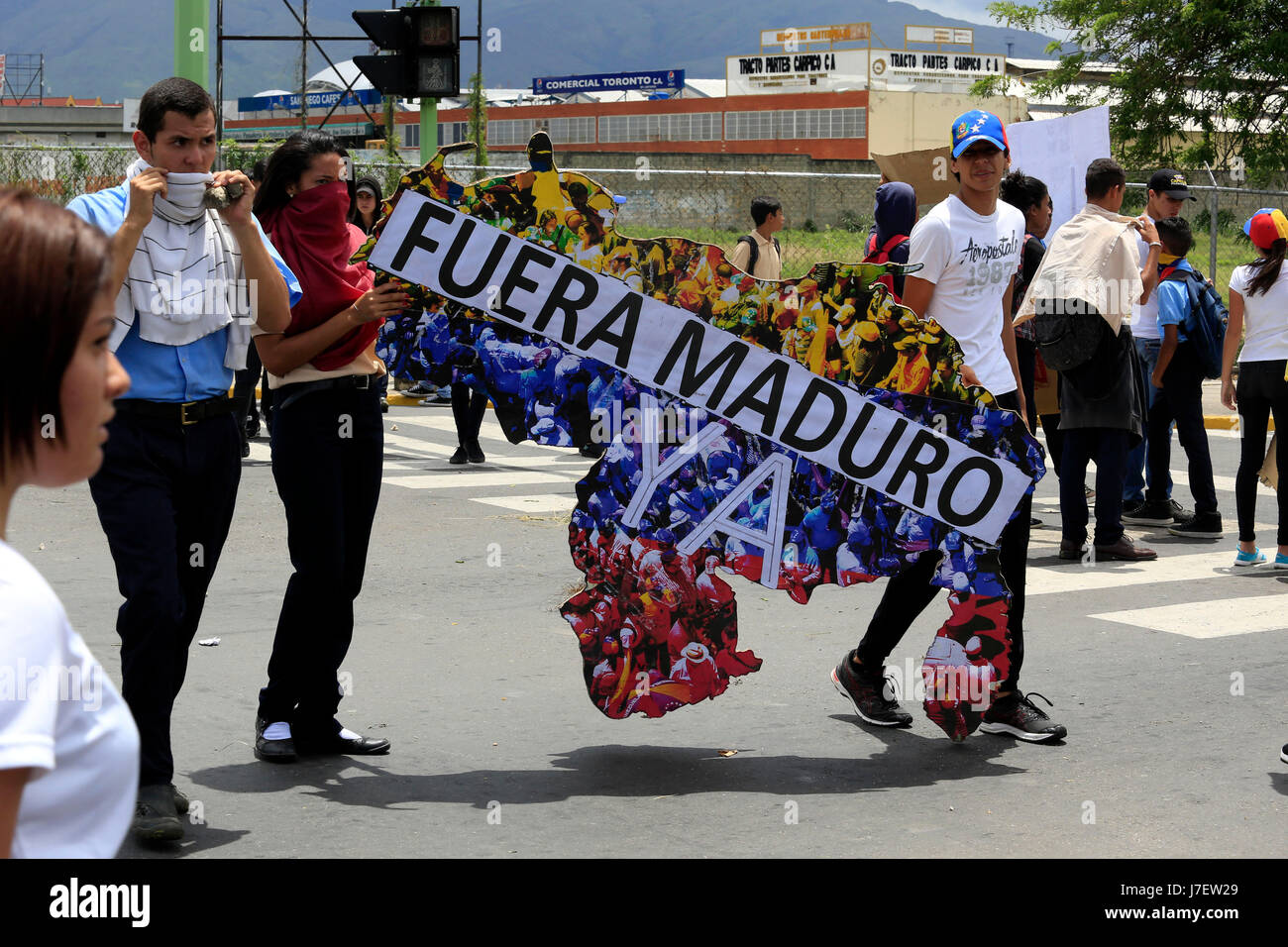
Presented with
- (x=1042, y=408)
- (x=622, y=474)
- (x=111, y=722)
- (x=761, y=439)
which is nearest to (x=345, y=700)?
(x=622, y=474)

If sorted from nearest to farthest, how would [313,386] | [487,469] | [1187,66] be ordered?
[313,386]
[487,469]
[1187,66]


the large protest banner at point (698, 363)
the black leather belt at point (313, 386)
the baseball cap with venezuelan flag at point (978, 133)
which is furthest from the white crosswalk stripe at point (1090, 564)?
the black leather belt at point (313, 386)

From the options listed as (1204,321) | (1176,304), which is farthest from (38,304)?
(1204,321)

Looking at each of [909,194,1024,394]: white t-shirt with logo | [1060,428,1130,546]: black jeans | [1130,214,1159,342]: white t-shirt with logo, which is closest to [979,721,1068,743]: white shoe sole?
[909,194,1024,394]: white t-shirt with logo

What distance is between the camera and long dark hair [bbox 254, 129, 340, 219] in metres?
5.07

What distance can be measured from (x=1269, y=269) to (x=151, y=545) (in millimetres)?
6705

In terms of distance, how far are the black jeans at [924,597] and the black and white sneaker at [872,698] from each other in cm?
7

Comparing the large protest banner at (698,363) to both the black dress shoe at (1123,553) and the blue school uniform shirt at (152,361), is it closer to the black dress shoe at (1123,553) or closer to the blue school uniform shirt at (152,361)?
the blue school uniform shirt at (152,361)

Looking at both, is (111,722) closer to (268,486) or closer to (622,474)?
(622,474)

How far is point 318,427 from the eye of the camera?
508cm

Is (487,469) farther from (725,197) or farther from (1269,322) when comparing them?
(725,197)

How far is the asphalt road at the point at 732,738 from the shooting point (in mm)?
4512
